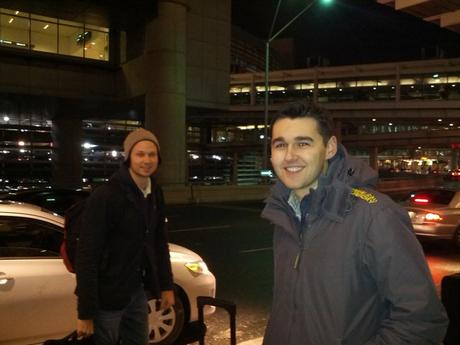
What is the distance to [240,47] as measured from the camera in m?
90.2

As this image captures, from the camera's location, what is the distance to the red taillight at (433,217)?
37.4 ft

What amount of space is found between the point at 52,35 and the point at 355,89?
52812mm

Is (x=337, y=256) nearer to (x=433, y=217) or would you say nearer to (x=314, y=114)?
(x=314, y=114)

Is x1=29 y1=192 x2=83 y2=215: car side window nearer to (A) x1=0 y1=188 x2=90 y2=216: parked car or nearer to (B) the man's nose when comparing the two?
(A) x1=0 y1=188 x2=90 y2=216: parked car

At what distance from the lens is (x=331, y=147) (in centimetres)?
213

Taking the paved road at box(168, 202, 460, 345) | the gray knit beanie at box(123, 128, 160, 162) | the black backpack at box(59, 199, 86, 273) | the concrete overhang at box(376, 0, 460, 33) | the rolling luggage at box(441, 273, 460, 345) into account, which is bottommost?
the paved road at box(168, 202, 460, 345)

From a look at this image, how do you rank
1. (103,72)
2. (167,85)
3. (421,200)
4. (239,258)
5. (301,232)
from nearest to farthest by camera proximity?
(301,232) → (239,258) → (421,200) → (167,85) → (103,72)

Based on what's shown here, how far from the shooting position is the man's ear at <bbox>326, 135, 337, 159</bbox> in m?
2.12

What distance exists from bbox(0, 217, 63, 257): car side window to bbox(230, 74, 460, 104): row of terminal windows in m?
61.4

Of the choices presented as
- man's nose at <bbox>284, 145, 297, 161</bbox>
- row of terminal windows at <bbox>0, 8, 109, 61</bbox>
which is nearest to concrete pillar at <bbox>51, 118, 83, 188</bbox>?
row of terminal windows at <bbox>0, 8, 109, 61</bbox>

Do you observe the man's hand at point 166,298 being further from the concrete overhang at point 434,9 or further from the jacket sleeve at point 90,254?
the concrete overhang at point 434,9

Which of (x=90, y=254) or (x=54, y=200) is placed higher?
(x=90, y=254)

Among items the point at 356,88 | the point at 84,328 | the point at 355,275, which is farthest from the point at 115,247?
the point at 356,88

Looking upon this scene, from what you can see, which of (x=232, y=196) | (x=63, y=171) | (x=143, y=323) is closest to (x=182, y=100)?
(x=232, y=196)
